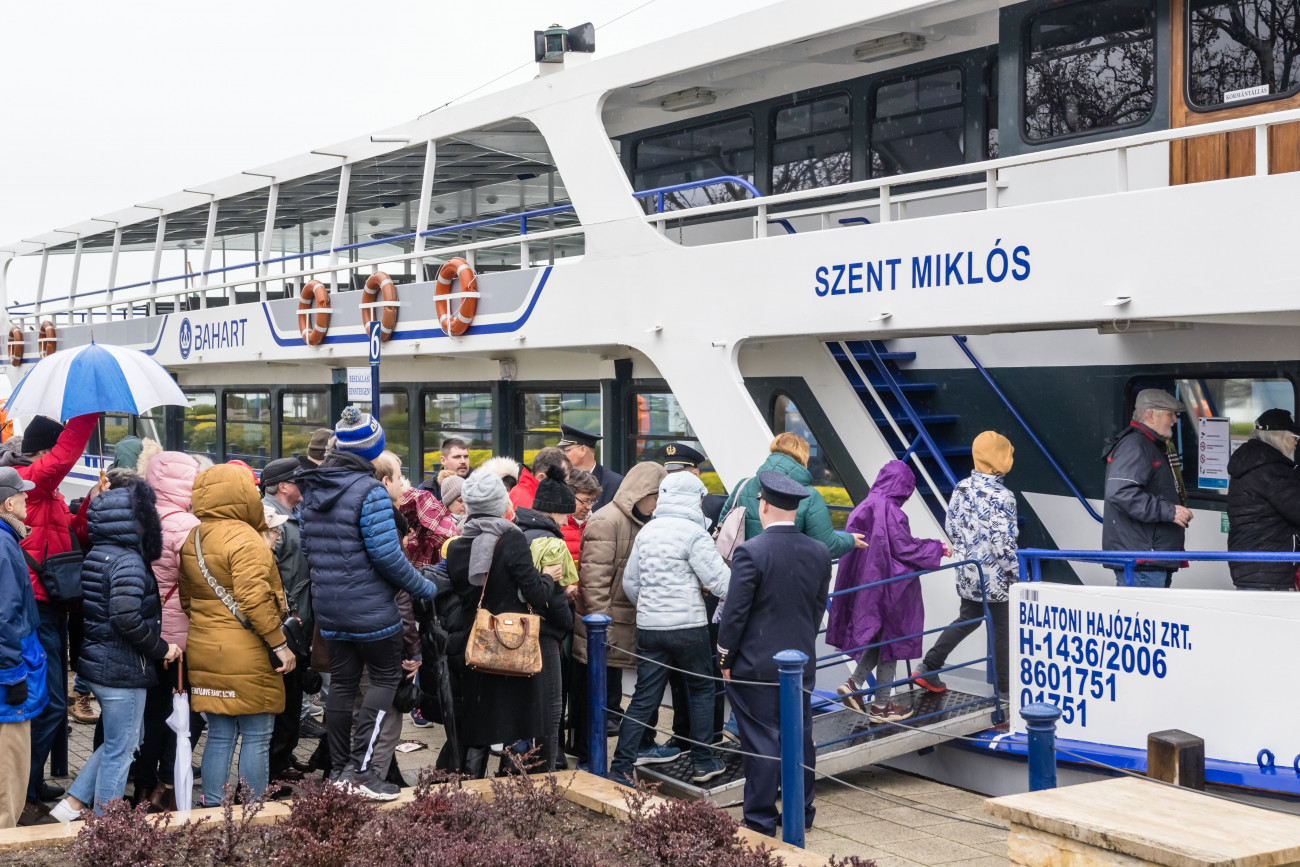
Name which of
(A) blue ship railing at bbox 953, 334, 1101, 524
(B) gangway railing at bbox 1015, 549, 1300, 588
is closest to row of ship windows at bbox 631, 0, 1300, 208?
(A) blue ship railing at bbox 953, 334, 1101, 524

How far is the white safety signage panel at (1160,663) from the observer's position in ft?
18.8

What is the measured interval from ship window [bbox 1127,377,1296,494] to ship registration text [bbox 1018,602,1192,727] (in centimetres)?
127

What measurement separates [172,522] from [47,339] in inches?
650

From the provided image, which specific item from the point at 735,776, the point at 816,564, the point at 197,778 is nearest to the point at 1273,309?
the point at 816,564

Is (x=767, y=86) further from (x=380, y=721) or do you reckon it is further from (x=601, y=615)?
(x=380, y=721)

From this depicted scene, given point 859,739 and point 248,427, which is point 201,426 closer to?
point 248,427

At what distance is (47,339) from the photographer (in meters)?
20.2

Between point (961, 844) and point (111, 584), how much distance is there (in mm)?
4241

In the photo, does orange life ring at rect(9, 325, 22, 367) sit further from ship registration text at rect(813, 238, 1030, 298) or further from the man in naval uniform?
ship registration text at rect(813, 238, 1030, 298)

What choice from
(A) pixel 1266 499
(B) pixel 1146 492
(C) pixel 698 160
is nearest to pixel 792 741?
(B) pixel 1146 492

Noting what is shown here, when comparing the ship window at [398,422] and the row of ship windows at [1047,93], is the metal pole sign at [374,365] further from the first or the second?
the row of ship windows at [1047,93]

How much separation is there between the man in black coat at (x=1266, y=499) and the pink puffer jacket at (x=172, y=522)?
521 centimetres

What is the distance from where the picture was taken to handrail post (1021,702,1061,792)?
15.9ft


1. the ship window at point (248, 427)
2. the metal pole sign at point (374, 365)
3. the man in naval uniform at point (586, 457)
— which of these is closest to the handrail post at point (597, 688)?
the man in naval uniform at point (586, 457)
